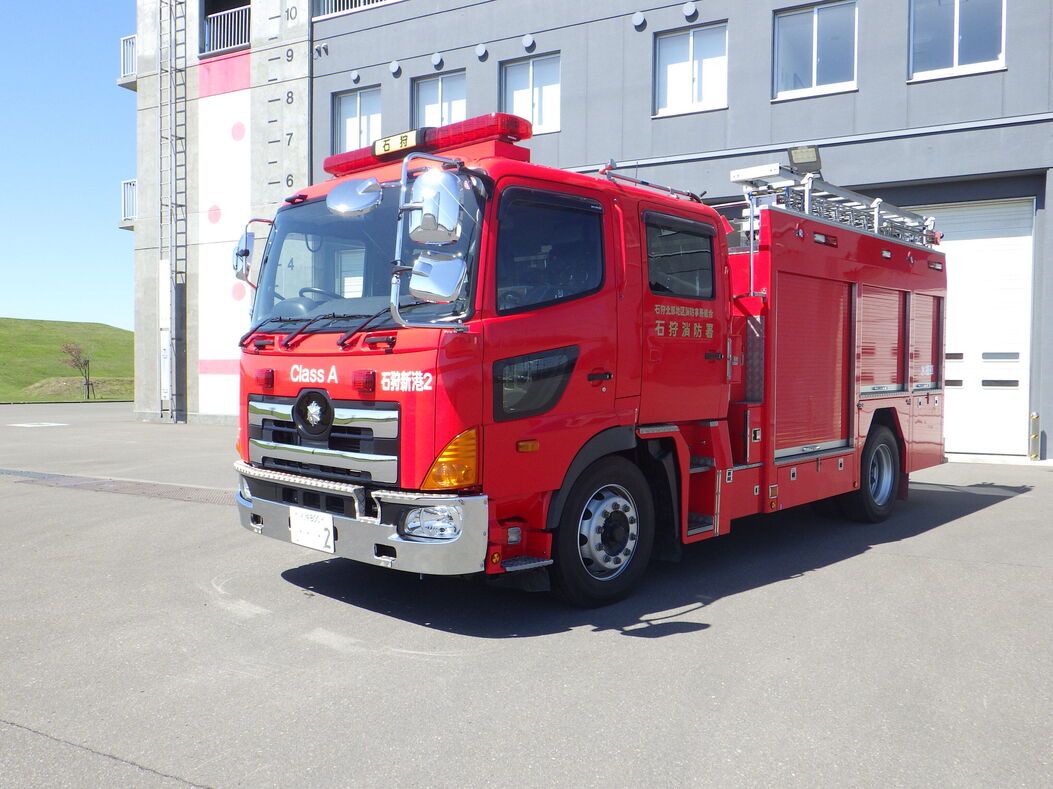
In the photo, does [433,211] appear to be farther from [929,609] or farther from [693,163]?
[693,163]

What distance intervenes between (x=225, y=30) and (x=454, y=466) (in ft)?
69.2

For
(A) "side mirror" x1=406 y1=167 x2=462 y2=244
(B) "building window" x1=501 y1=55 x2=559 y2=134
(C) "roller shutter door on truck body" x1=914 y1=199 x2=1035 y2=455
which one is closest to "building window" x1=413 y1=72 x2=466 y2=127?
(B) "building window" x1=501 y1=55 x2=559 y2=134

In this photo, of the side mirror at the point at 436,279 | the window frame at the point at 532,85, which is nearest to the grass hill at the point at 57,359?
the window frame at the point at 532,85

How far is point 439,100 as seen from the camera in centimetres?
1825

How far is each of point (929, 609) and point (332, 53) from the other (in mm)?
17985

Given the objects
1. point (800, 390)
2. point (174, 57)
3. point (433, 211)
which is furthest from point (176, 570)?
point (174, 57)

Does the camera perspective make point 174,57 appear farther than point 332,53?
Yes

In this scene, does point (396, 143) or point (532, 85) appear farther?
point (532, 85)

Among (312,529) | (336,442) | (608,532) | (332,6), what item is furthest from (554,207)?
(332,6)

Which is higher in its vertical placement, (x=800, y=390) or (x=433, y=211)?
(x=433, y=211)

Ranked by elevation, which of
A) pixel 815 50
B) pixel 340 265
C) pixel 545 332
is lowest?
pixel 545 332

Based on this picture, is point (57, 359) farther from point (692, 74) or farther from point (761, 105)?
point (761, 105)

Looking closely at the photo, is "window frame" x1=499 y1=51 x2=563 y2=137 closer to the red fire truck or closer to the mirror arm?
the red fire truck

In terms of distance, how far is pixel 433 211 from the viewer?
174 inches
